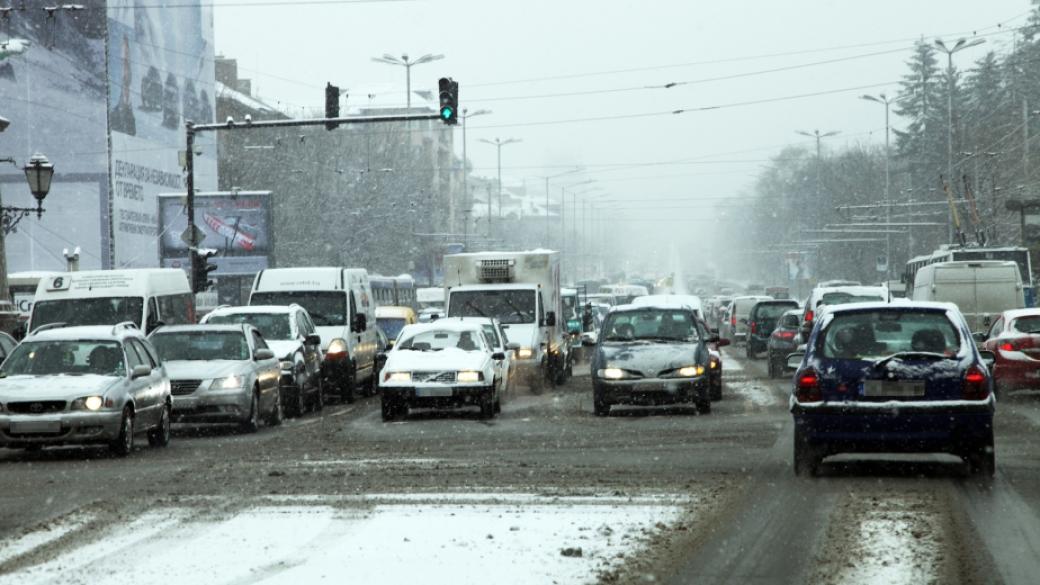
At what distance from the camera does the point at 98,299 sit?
27.6m

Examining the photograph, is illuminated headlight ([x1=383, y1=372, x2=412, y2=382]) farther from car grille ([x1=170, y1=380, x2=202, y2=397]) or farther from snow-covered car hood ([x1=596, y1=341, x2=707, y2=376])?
car grille ([x1=170, y1=380, x2=202, y2=397])

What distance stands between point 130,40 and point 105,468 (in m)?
67.4

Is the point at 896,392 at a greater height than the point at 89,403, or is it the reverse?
the point at 896,392

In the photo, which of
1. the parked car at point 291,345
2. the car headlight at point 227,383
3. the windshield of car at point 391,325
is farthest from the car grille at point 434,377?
the windshield of car at point 391,325

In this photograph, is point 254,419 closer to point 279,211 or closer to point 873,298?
point 873,298

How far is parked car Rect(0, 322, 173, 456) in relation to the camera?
18.5 m

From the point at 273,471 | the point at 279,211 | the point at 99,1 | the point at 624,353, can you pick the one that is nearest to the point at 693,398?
the point at 624,353

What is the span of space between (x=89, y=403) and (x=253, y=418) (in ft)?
16.1

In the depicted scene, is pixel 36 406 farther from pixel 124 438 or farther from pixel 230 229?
pixel 230 229

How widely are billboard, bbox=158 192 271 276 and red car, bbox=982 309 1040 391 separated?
39.0 m

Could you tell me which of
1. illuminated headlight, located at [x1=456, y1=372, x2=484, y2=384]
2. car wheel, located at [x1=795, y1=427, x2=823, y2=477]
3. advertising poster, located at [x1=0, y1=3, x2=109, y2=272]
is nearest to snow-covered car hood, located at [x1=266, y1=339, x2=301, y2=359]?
illuminated headlight, located at [x1=456, y1=372, x2=484, y2=384]

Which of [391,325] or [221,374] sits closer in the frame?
[221,374]

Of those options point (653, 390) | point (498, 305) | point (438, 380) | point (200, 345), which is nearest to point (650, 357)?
point (653, 390)

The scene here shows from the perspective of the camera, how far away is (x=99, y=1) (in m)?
78.5
